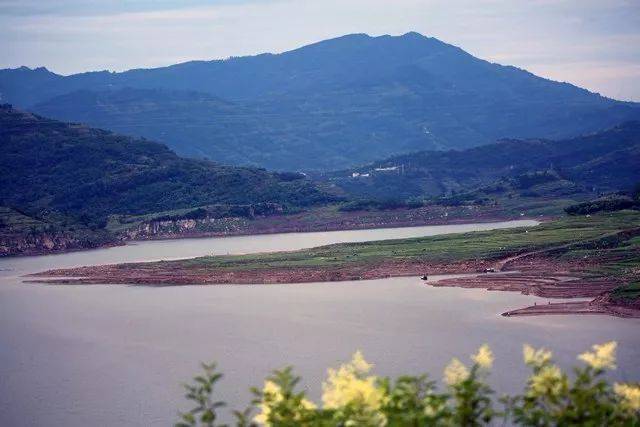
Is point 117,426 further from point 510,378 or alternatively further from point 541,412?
point 541,412

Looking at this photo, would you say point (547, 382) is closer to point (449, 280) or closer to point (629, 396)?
point (629, 396)

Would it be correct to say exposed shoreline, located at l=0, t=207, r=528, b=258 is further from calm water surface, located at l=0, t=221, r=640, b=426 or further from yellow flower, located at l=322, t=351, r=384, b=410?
yellow flower, located at l=322, t=351, r=384, b=410

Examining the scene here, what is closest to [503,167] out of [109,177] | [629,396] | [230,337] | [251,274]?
[109,177]

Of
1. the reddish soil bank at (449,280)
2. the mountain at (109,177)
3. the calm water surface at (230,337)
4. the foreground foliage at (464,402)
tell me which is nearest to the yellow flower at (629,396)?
the foreground foliage at (464,402)

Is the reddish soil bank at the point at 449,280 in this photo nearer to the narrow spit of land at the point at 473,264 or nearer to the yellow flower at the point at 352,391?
the narrow spit of land at the point at 473,264

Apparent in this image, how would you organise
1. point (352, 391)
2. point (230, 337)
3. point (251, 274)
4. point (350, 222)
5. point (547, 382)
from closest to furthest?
1. point (352, 391)
2. point (547, 382)
3. point (230, 337)
4. point (251, 274)
5. point (350, 222)
